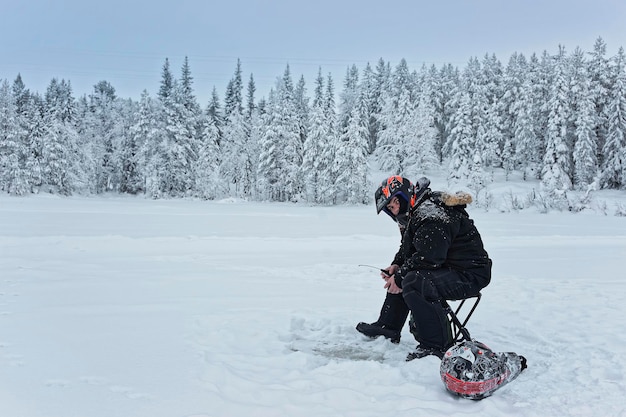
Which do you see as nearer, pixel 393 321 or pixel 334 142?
pixel 393 321

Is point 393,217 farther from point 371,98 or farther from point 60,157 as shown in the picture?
point 371,98

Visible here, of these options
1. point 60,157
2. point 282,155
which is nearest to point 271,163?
point 282,155

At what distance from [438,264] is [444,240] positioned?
0.20 m

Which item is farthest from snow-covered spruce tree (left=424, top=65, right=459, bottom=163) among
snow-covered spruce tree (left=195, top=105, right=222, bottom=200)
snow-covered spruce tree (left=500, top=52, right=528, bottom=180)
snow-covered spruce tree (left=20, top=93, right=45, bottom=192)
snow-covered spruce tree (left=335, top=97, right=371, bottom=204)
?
snow-covered spruce tree (left=20, top=93, right=45, bottom=192)

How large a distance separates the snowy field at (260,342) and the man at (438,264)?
1.00ft

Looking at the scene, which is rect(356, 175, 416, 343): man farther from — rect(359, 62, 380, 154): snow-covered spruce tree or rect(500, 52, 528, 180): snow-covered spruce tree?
rect(359, 62, 380, 154): snow-covered spruce tree

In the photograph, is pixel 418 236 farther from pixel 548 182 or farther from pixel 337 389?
pixel 548 182

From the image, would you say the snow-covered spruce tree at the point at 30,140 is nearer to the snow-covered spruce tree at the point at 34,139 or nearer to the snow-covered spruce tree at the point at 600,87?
the snow-covered spruce tree at the point at 34,139

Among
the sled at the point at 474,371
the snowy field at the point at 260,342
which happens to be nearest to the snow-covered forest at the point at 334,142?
the snowy field at the point at 260,342

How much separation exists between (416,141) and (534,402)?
48.2 metres

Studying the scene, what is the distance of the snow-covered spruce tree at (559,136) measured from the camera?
4491 cm

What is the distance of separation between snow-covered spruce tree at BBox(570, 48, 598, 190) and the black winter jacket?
46.7 m

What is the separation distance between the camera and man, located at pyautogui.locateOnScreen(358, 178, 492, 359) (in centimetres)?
375

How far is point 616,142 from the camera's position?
44312 mm
